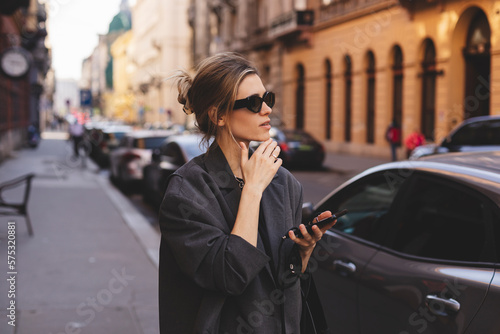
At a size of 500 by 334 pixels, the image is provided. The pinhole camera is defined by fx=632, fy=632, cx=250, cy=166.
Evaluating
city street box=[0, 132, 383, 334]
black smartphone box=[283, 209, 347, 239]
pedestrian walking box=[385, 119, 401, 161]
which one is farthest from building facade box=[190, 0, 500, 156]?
black smartphone box=[283, 209, 347, 239]

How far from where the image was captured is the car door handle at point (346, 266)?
11.6 feet

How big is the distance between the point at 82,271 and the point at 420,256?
436 cm

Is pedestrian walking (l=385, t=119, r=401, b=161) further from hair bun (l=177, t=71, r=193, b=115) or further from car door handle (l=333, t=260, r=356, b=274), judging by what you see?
hair bun (l=177, t=71, r=193, b=115)

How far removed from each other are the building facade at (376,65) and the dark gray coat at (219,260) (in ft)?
60.5

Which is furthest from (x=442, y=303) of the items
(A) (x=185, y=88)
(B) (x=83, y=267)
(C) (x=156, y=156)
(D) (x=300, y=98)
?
(D) (x=300, y=98)

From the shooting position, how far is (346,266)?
3596 millimetres

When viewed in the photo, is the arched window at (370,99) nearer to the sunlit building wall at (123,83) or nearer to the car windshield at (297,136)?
the car windshield at (297,136)

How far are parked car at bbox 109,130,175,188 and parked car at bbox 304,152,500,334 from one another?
11178 mm

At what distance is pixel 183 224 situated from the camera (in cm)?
211

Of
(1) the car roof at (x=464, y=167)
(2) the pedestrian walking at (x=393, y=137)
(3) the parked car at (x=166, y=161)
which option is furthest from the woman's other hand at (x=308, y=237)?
(2) the pedestrian walking at (x=393, y=137)

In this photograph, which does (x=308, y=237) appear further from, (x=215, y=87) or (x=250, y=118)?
(x=215, y=87)

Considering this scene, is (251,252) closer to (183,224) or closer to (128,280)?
(183,224)

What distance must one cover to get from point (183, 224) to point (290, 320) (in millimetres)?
520

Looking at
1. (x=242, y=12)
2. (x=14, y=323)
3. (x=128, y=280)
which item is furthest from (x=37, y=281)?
(x=242, y=12)
